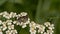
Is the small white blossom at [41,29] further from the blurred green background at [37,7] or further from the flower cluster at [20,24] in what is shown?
the blurred green background at [37,7]

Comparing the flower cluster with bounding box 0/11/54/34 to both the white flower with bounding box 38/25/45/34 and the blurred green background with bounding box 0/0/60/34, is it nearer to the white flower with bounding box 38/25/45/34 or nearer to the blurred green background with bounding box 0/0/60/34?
the white flower with bounding box 38/25/45/34

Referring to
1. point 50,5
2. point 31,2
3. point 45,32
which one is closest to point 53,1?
point 50,5

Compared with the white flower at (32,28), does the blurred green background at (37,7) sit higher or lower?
lower

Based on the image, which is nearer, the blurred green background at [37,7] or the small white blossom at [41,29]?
the small white blossom at [41,29]

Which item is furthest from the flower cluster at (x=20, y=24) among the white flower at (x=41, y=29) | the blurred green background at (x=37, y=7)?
the blurred green background at (x=37, y=7)

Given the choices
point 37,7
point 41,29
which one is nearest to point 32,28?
point 41,29

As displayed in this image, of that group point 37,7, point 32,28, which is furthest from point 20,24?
point 37,7

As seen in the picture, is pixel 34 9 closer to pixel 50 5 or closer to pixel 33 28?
pixel 50 5

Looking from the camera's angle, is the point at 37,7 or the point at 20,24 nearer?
the point at 20,24

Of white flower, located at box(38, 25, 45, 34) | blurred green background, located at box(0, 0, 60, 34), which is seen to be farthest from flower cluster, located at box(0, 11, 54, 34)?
blurred green background, located at box(0, 0, 60, 34)

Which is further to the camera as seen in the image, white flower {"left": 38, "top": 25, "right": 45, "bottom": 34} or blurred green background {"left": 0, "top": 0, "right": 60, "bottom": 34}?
blurred green background {"left": 0, "top": 0, "right": 60, "bottom": 34}

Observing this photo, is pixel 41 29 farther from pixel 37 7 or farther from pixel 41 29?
pixel 37 7
